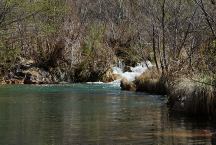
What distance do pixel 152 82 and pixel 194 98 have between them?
20.8m

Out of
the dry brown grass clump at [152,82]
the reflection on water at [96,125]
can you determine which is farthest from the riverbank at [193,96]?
the dry brown grass clump at [152,82]

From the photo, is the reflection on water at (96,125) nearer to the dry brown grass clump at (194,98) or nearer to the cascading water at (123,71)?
the dry brown grass clump at (194,98)

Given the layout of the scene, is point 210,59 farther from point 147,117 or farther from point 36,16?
point 36,16

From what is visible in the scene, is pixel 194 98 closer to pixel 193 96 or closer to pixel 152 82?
pixel 193 96

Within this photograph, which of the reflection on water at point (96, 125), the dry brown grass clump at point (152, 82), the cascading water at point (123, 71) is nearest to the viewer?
the reflection on water at point (96, 125)

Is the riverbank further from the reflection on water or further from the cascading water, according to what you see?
the cascading water

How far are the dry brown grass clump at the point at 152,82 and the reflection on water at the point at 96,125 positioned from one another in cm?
887

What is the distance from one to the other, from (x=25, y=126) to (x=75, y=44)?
5459cm

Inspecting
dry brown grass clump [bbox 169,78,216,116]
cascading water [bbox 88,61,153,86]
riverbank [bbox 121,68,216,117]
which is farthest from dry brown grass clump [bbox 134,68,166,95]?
cascading water [bbox 88,61,153,86]

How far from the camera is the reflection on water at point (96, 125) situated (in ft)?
64.9

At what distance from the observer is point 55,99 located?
39469 millimetres

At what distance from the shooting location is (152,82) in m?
47.2

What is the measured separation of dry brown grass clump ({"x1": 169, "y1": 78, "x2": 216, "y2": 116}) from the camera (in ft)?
81.4

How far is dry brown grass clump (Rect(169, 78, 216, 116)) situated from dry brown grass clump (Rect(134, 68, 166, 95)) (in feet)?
41.7
